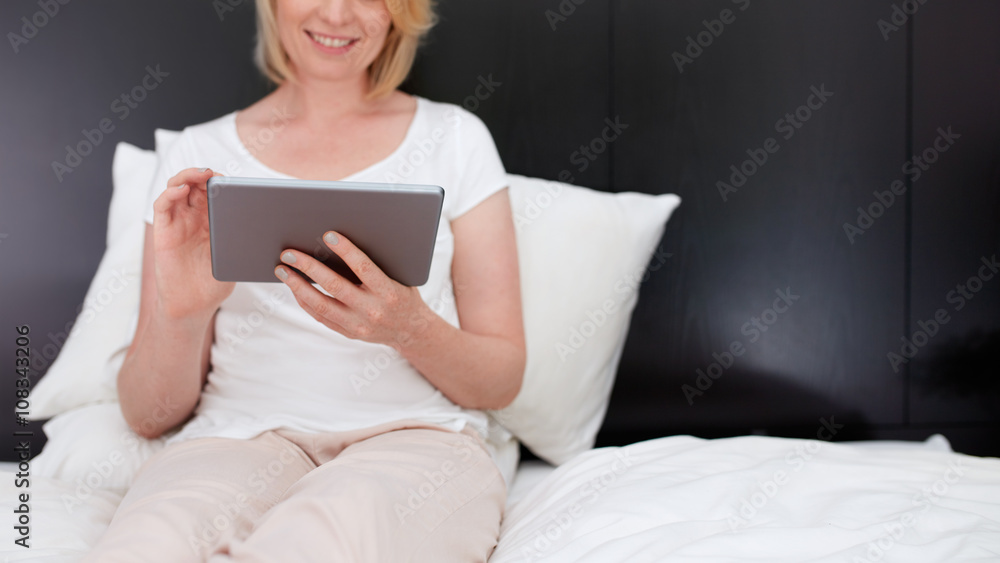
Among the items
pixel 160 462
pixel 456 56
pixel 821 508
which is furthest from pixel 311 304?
pixel 456 56

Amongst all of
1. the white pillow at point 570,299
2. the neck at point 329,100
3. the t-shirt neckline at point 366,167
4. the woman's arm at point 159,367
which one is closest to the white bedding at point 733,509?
the woman's arm at point 159,367

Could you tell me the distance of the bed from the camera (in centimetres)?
77

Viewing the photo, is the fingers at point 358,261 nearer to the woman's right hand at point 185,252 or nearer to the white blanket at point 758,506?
the woman's right hand at point 185,252

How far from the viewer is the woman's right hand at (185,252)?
0.83 meters

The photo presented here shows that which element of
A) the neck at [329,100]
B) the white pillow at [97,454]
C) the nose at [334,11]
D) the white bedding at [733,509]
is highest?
the nose at [334,11]

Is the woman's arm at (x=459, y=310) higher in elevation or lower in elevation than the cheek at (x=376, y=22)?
lower

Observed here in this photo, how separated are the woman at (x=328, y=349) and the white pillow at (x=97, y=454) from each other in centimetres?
4

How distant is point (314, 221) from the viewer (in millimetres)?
740

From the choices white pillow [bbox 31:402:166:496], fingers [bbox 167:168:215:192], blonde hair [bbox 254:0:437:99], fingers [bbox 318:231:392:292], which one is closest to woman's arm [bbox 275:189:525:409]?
fingers [bbox 318:231:392:292]

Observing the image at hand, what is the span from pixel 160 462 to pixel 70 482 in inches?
9.7

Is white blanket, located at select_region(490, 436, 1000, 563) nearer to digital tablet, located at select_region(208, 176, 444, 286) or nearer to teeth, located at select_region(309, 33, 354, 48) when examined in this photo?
digital tablet, located at select_region(208, 176, 444, 286)

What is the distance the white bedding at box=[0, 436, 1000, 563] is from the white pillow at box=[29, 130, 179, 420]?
27 cm

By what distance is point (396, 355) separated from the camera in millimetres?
1041

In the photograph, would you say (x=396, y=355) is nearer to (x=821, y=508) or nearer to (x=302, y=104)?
(x=302, y=104)
